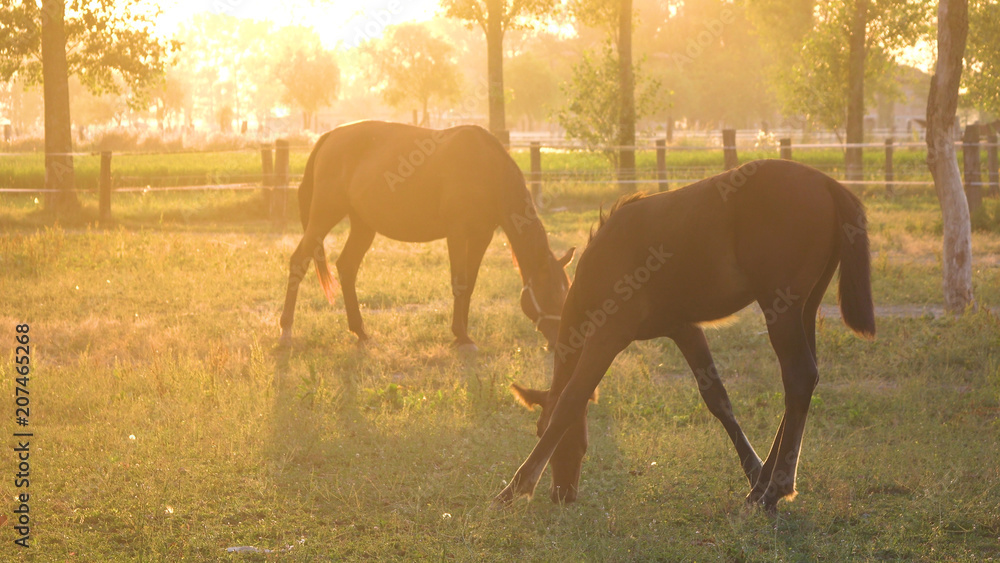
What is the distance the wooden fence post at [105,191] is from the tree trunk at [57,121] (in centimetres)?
78

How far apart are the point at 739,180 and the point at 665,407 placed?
2266 millimetres

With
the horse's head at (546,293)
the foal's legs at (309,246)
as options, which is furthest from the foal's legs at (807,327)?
the foal's legs at (309,246)

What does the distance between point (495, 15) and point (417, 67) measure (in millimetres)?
35516

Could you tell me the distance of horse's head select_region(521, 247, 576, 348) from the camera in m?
5.81

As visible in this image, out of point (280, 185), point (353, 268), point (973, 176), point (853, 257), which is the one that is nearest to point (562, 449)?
point (853, 257)

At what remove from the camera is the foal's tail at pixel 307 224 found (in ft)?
26.7

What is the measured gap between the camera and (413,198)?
7.74 meters

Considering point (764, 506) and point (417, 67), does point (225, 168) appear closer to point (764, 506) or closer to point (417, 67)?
point (764, 506)

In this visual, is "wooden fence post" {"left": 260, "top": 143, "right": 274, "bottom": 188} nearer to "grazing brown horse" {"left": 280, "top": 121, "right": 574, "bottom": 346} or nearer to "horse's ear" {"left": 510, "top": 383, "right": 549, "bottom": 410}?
"grazing brown horse" {"left": 280, "top": 121, "right": 574, "bottom": 346}

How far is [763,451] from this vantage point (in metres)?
4.96

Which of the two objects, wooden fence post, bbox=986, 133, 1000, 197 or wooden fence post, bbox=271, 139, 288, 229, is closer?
wooden fence post, bbox=271, 139, 288, 229

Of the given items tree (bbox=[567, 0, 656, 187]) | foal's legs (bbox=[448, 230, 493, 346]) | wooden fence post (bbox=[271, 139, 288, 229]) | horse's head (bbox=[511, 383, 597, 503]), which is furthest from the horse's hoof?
tree (bbox=[567, 0, 656, 187])

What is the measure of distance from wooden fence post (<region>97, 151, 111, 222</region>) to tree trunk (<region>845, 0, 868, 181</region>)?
16731 mm

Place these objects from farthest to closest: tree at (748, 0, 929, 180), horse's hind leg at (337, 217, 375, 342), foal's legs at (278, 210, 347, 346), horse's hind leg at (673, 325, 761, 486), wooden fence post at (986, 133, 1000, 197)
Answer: tree at (748, 0, 929, 180), wooden fence post at (986, 133, 1000, 197), foal's legs at (278, 210, 347, 346), horse's hind leg at (337, 217, 375, 342), horse's hind leg at (673, 325, 761, 486)
